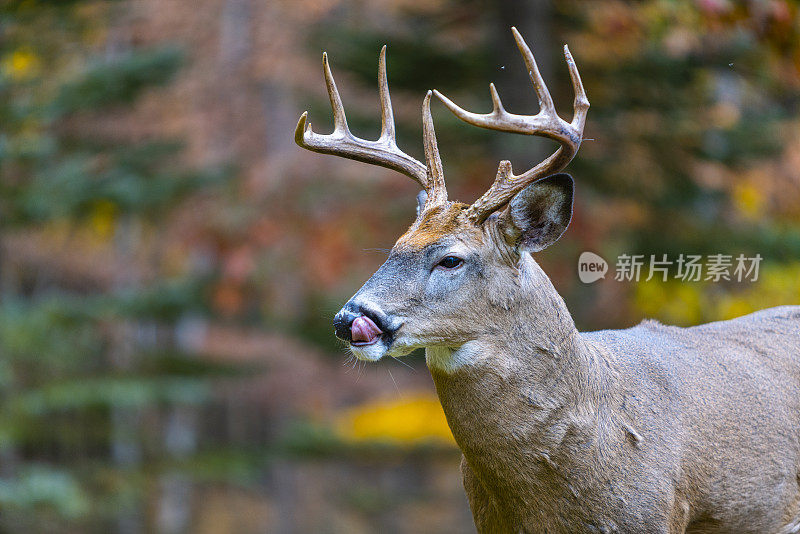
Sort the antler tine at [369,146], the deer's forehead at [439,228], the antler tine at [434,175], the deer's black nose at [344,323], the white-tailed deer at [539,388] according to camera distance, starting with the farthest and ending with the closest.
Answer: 1. the antler tine at [369,146]
2. the antler tine at [434,175]
3. the deer's forehead at [439,228]
4. the white-tailed deer at [539,388]
5. the deer's black nose at [344,323]

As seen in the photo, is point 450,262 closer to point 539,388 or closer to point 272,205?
point 539,388

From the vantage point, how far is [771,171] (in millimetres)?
13398

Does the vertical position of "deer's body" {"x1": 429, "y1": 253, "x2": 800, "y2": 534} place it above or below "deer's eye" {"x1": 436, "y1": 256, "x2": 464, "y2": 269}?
below

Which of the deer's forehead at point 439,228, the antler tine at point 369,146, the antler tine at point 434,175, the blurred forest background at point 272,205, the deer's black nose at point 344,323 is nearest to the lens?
the deer's black nose at point 344,323

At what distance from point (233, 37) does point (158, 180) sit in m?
6.41

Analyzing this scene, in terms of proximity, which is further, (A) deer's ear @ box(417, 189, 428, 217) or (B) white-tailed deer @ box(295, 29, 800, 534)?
(A) deer's ear @ box(417, 189, 428, 217)

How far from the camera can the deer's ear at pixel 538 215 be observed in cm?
319

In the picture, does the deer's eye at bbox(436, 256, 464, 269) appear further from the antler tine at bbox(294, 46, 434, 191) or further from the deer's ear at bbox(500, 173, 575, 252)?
the antler tine at bbox(294, 46, 434, 191)

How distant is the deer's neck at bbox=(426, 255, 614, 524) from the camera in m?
3.14

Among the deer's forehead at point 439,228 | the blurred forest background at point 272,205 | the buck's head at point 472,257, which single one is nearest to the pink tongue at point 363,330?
the buck's head at point 472,257

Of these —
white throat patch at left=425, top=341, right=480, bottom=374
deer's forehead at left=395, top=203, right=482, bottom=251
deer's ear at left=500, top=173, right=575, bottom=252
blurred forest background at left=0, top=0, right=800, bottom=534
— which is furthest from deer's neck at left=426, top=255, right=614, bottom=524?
blurred forest background at left=0, top=0, right=800, bottom=534

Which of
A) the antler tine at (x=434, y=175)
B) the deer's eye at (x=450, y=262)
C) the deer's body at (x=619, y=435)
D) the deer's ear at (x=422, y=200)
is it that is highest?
the antler tine at (x=434, y=175)

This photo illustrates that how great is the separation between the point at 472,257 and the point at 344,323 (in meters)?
0.50

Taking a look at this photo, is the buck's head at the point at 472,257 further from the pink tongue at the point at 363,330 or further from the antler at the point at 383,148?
the antler at the point at 383,148
